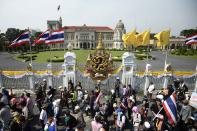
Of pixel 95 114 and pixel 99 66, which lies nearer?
pixel 95 114

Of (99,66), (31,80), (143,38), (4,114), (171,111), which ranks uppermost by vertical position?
(143,38)

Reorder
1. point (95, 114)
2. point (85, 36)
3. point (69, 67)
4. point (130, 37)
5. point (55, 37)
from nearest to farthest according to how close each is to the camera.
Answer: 1. point (95, 114)
2. point (69, 67)
3. point (55, 37)
4. point (130, 37)
5. point (85, 36)

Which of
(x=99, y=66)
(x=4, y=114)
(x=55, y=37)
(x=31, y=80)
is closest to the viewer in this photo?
(x=4, y=114)

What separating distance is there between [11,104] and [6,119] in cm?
150

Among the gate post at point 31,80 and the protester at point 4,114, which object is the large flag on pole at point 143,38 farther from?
the protester at point 4,114

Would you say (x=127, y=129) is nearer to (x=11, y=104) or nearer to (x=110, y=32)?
(x=11, y=104)

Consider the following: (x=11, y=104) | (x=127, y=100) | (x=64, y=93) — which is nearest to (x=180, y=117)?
(x=127, y=100)

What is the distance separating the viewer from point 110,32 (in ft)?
383

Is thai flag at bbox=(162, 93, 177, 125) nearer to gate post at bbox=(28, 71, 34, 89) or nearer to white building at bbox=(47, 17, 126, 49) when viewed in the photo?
gate post at bbox=(28, 71, 34, 89)

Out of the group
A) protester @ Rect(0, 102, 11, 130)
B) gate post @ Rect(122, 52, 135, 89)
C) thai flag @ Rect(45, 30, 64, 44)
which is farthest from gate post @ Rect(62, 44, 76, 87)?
protester @ Rect(0, 102, 11, 130)

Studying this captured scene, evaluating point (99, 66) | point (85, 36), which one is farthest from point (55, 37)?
point (85, 36)

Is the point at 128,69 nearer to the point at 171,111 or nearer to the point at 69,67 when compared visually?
the point at 69,67

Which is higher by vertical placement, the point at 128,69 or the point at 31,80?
the point at 128,69

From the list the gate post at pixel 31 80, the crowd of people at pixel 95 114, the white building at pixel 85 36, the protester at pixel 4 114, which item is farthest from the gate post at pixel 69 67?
the white building at pixel 85 36
